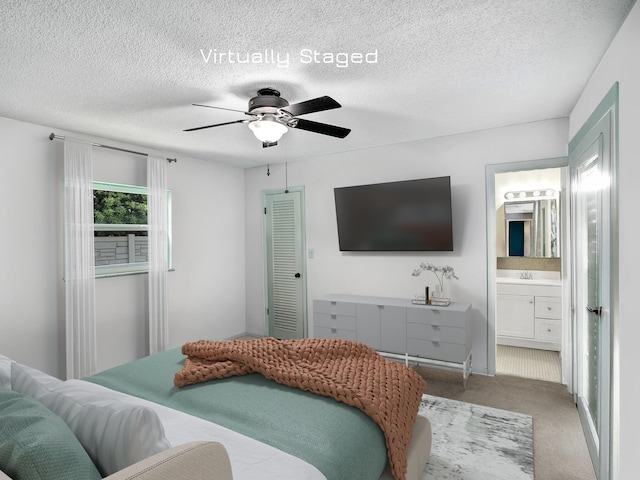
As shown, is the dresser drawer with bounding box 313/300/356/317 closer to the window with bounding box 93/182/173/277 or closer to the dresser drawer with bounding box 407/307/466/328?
the dresser drawer with bounding box 407/307/466/328

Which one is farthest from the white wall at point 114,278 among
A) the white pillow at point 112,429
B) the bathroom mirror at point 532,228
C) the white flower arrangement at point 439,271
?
the bathroom mirror at point 532,228

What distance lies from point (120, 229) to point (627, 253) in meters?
4.25

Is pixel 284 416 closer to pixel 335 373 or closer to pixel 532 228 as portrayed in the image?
pixel 335 373

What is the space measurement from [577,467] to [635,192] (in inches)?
68.9

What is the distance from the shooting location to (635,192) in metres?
1.62

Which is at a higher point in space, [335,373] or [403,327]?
[335,373]

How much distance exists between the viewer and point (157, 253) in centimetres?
418

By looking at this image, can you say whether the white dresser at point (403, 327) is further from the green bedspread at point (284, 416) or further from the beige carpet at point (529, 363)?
the green bedspread at point (284, 416)

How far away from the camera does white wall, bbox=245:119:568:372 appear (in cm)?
374

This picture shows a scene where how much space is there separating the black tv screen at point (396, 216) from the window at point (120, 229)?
89.7 inches

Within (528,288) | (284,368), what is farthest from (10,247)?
(528,288)

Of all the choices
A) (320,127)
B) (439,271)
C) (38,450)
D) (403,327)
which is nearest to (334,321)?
(403,327)

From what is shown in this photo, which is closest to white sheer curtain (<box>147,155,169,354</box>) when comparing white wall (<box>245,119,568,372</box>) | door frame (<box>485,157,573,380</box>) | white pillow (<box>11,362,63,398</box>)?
white wall (<box>245,119,568,372</box>)

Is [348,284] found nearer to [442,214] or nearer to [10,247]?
[442,214]
